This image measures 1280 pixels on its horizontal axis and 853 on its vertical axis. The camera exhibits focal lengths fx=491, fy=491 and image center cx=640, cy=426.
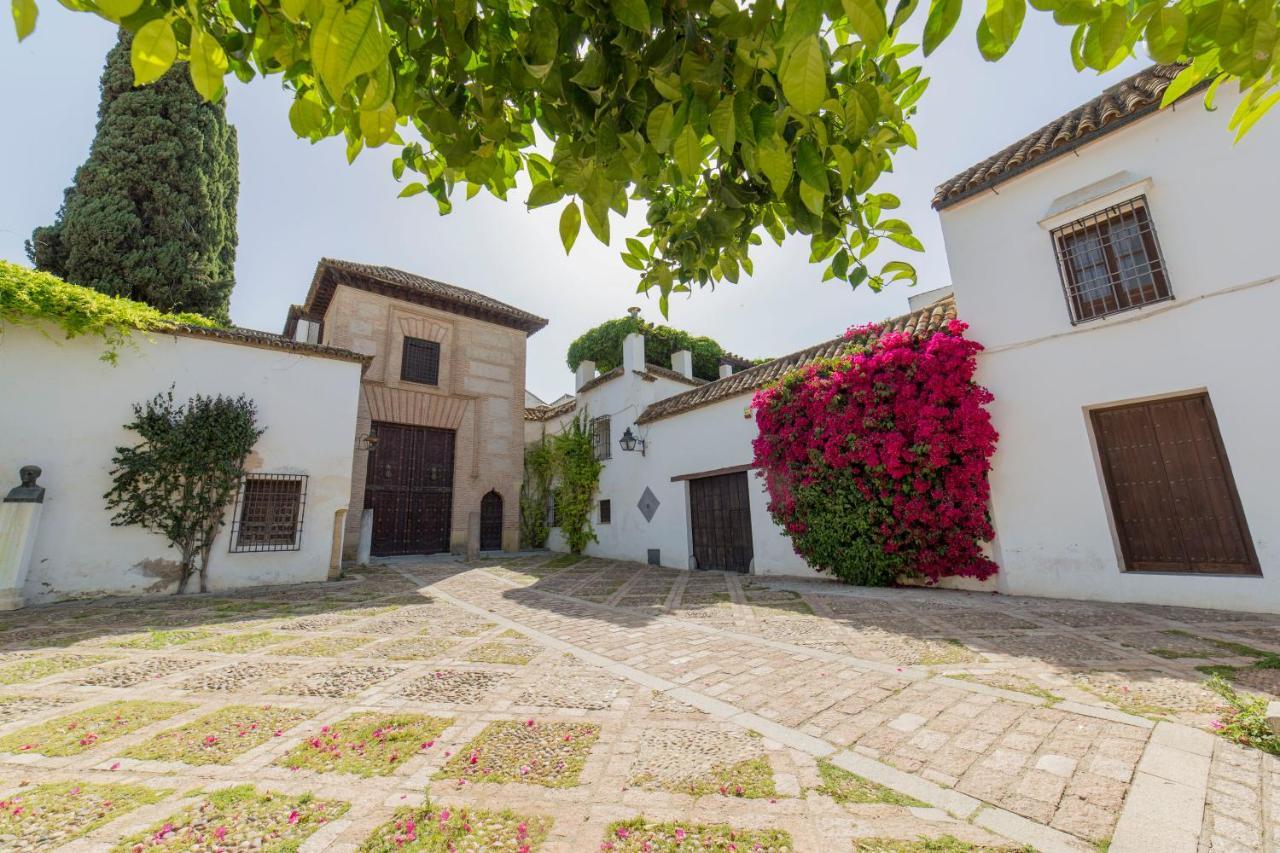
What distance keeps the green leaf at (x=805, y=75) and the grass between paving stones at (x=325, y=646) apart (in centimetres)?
490

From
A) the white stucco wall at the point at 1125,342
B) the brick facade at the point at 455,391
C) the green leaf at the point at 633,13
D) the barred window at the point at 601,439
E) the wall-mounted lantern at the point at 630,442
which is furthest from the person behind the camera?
the barred window at the point at 601,439

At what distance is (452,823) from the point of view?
1.77 meters

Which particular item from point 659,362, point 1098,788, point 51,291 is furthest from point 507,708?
point 659,362

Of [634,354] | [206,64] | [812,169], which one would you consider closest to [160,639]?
[206,64]

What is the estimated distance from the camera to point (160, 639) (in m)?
4.60

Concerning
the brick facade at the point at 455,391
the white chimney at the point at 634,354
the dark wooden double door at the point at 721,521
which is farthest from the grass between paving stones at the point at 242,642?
the white chimney at the point at 634,354

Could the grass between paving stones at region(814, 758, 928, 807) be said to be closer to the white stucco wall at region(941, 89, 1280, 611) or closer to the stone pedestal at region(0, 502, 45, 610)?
the white stucco wall at region(941, 89, 1280, 611)

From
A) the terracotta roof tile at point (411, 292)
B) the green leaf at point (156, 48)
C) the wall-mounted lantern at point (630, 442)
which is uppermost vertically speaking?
the terracotta roof tile at point (411, 292)

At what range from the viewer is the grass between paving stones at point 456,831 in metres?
1.66

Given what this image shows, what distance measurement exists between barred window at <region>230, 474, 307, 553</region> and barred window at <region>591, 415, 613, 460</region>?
276 inches

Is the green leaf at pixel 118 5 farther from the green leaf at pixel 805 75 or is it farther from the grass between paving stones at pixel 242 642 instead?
the grass between paving stones at pixel 242 642

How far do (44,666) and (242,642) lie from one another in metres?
1.19

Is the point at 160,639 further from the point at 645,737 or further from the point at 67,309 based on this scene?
the point at 67,309

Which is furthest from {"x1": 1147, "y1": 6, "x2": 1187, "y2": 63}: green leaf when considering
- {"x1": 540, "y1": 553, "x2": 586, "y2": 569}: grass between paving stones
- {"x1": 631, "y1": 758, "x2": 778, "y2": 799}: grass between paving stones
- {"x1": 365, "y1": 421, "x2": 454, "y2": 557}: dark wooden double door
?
{"x1": 365, "y1": 421, "x2": 454, "y2": 557}: dark wooden double door
